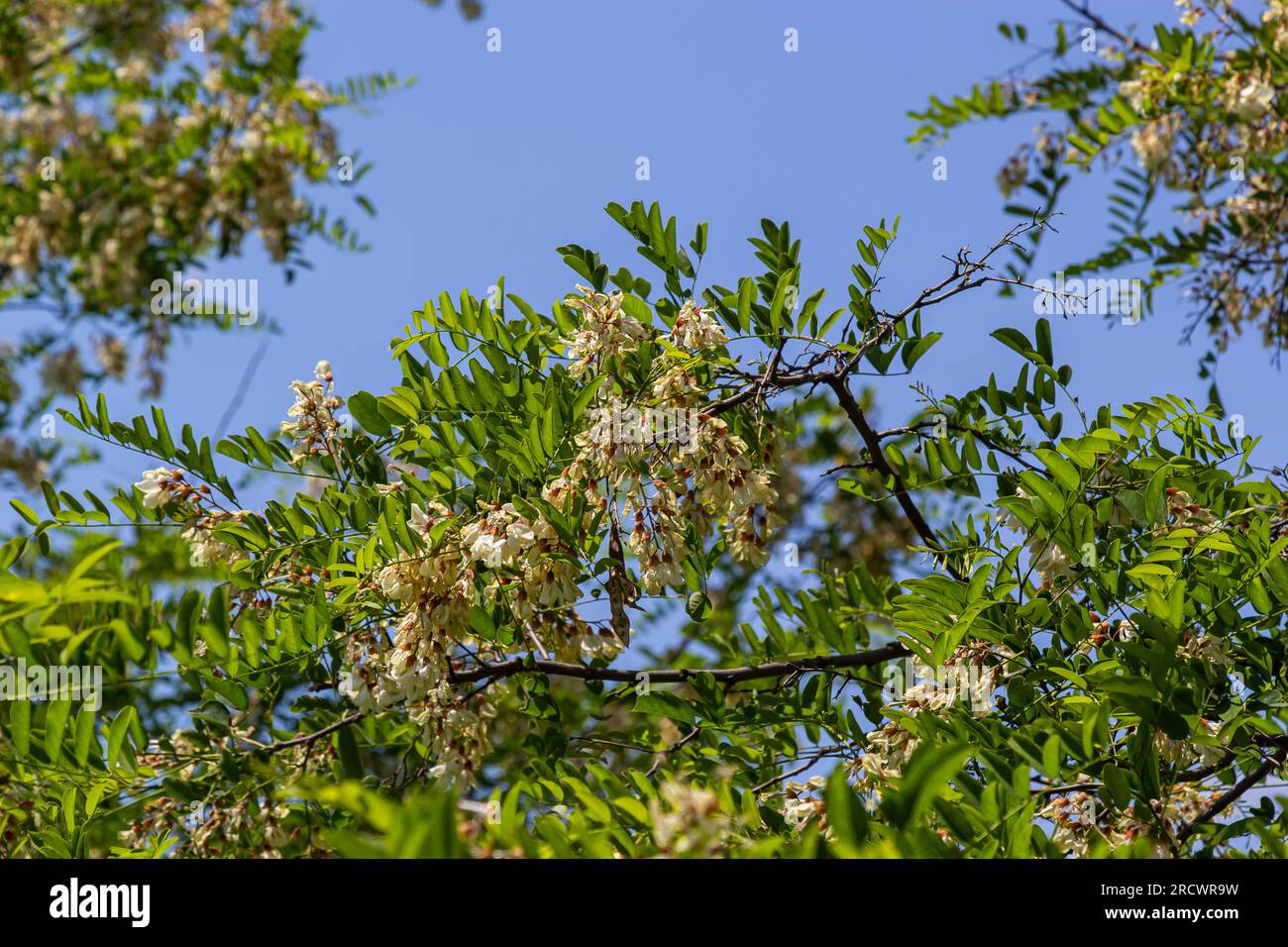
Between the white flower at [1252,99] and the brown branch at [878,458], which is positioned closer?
the brown branch at [878,458]

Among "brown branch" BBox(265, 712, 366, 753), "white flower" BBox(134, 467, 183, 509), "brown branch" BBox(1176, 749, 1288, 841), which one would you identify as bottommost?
"brown branch" BBox(1176, 749, 1288, 841)

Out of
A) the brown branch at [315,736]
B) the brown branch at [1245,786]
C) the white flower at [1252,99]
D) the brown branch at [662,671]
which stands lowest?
the brown branch at [1245,786]

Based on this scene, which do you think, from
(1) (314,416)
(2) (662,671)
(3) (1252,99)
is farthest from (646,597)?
(3) (1252,99)

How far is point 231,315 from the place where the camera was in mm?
6488

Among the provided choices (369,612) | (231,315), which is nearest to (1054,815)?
(369,612)

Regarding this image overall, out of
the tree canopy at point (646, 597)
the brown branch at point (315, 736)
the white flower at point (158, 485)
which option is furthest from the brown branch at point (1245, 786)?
the white flower at point (158, 485)

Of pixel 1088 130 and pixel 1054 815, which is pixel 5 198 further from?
pixel 1054 815

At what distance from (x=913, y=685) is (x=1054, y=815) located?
1.09 feet
